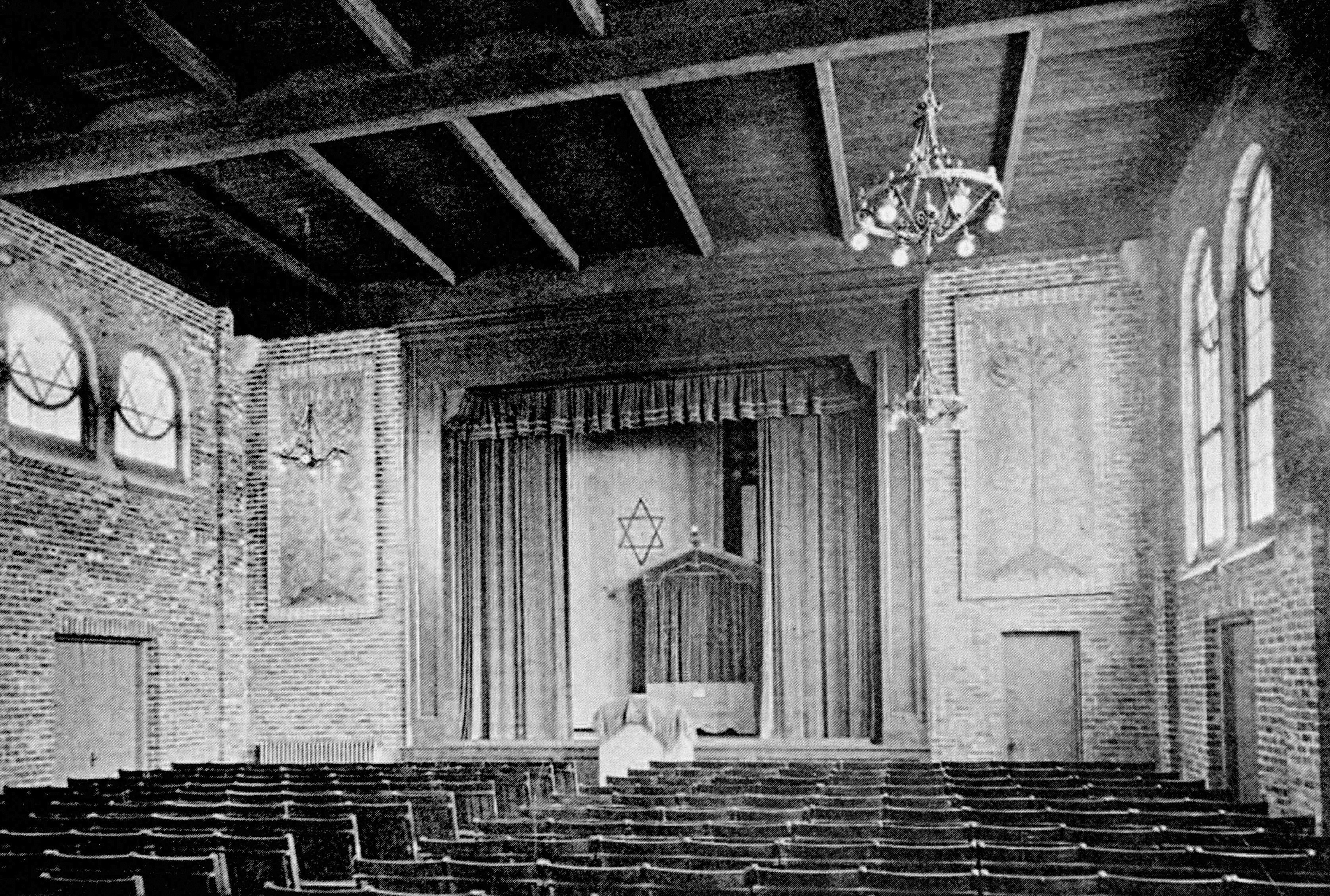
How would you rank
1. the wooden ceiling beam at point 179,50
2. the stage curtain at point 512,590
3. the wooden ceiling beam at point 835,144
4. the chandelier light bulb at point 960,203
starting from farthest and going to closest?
1. the stage curtain at point 512,590
2. the wooden ceiling beam at point 835,144
3. the wooden ceiling beam at point 179,50
4. the chandelier light bulb at point 960,203

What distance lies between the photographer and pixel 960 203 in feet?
23.8

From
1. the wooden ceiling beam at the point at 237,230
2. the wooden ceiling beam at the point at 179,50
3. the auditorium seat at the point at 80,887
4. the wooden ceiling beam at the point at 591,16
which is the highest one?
the wooden ceiling beam at the point at 591,16

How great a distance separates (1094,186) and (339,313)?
9.22 metres

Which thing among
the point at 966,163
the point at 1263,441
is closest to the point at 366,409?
the point at 966,163

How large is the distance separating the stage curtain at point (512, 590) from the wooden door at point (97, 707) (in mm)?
4276

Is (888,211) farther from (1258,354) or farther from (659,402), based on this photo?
(659,402)

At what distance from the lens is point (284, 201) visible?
12789 millimetres

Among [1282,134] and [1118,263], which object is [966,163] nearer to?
[1118,263]

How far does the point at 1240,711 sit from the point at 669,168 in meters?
7.03

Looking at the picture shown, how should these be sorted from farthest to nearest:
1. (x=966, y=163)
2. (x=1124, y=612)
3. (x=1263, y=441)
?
1. (x=1124, y=612)
2. (x=966, y=163)
3. (x=1263, y=441)

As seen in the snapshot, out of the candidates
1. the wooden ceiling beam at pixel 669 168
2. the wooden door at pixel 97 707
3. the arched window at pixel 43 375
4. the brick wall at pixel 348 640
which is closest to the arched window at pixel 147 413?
the arched window at pixel 43 375

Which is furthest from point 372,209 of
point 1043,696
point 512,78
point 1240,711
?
point 1240,711

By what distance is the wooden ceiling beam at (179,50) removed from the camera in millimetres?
8969

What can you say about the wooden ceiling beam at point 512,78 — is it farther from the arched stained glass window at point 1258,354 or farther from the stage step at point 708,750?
the stage step at point 708,750
